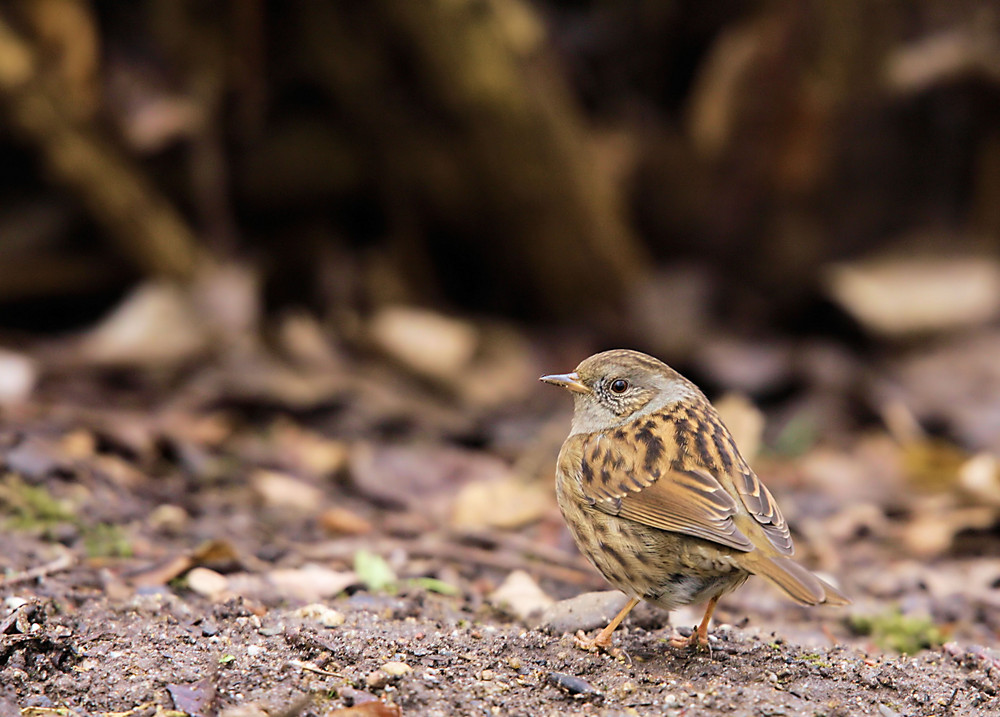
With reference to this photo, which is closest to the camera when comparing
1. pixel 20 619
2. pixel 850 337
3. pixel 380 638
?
pixel 20 619

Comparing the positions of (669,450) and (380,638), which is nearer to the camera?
(380,638)

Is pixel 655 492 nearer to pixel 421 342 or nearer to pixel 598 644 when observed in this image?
pixel 598 644

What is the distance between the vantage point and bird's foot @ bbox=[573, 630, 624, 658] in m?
3.55

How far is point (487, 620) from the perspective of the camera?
4.02 metres

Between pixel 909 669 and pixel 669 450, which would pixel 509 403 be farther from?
pixel 909 669

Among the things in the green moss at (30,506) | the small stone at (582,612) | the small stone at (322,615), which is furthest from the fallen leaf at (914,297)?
the green moss at (30,506)

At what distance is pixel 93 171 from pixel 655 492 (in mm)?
4470

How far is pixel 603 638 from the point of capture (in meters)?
3.62

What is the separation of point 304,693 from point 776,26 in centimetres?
574

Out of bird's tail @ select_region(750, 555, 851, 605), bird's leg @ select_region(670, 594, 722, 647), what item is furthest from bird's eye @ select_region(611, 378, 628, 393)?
bird's tail @ select_region(750, 555, 851, 605)

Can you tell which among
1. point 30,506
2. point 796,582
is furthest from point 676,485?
point 30,506

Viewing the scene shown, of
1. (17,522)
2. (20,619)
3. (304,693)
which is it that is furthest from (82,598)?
(304,693)

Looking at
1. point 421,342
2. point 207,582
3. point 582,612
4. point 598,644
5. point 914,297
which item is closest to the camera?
point 598,644

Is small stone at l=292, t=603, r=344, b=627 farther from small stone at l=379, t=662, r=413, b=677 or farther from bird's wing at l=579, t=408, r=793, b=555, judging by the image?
bird's wing at l=579, t=408, r=793, b=555
